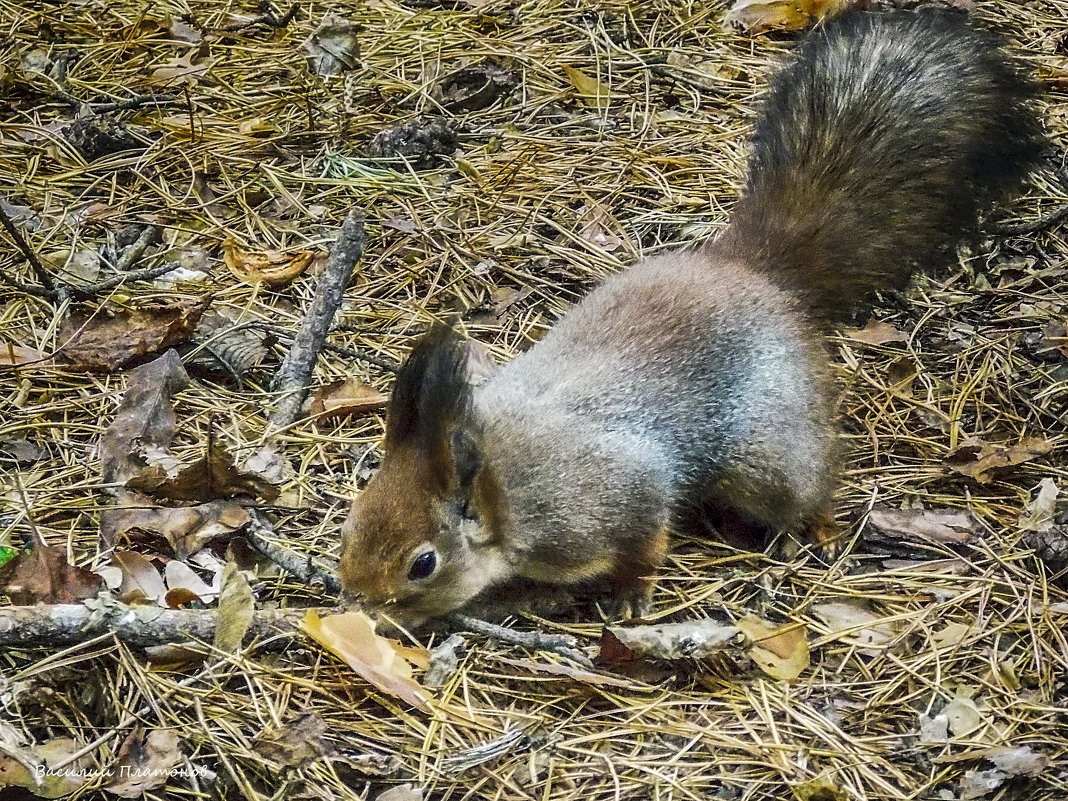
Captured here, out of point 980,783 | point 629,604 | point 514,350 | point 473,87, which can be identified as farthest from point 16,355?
point 980,783

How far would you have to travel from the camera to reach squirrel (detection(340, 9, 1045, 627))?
8.03ft

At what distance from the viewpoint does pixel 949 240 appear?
3.16 meters

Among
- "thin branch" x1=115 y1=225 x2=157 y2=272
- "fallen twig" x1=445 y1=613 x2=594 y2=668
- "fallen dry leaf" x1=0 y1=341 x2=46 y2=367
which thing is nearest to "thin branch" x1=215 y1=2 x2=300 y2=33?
"thin branch" x1=115 y1=225 x2=157 y2=272

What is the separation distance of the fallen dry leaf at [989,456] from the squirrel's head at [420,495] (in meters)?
1.35

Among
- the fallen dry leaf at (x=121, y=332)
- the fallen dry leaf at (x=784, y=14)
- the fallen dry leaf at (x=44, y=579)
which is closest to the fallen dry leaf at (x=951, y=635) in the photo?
the fallen dry leaf at (x=44, y=579)

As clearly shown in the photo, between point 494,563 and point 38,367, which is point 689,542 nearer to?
point 494,563

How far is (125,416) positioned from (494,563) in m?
1.12

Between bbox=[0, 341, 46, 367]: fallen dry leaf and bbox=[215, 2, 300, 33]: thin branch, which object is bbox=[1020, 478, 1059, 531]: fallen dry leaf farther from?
bbox=[215, 2, 300, 33]: thin branch

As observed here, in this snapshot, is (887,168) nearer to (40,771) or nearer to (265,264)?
(265,264)

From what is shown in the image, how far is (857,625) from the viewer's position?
2.64 m

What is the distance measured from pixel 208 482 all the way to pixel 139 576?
1.00ft

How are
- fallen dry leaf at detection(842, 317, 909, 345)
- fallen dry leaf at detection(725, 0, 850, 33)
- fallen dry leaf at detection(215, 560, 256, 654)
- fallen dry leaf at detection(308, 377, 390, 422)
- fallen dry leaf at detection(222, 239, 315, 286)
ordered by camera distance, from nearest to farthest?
fallen dry leaf at detection(215, 560, 256, 654) → fallen dry leaf at detection(308, 377, 390, 422) → fallen dry leaf at detection(842, 317, 909, 345) → fallen dry leaf at detection(222, 239, 315, 286) → fallen dry leaf at detection(725, 0, 850, 33)

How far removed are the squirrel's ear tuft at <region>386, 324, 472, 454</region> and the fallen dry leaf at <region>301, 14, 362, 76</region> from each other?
8.59 ft

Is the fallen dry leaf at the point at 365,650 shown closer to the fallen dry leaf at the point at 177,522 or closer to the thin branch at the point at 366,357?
the fallen dry leaf at the point at 177,522
